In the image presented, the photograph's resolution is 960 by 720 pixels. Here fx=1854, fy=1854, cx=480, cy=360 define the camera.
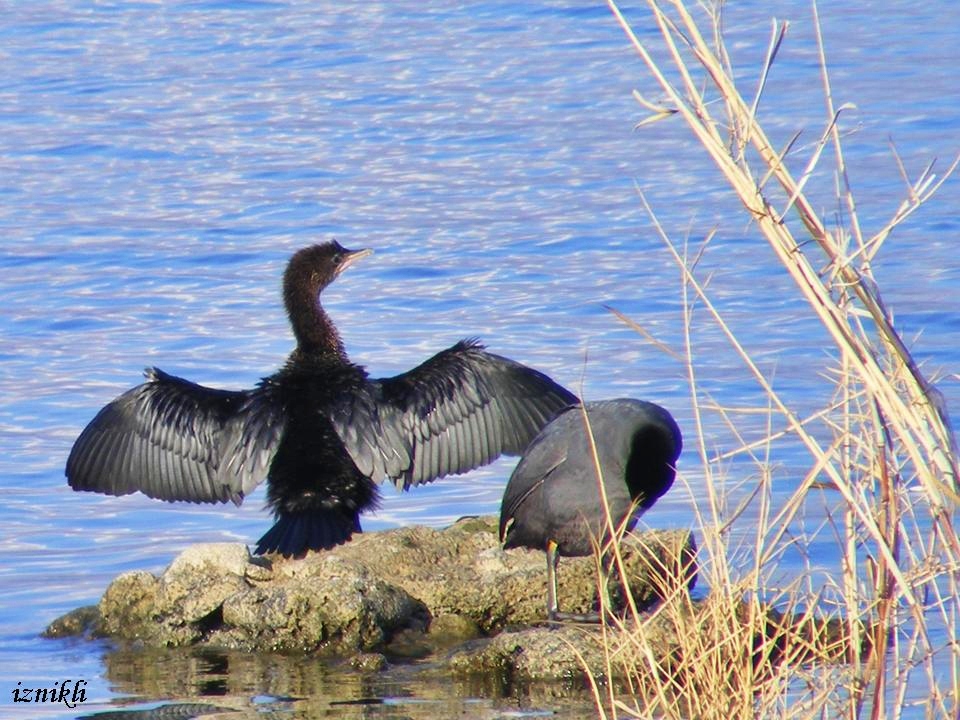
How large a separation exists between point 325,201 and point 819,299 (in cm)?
1285

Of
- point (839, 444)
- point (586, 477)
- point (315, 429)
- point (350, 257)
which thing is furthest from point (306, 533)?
point (839, 444)

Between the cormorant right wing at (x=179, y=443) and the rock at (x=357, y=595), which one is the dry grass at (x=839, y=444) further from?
the cormorant right wing at (x=179, y=443)

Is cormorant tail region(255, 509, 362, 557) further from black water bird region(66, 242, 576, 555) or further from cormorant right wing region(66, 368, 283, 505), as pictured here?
cormorant right wing region(66, 368, 283, 505)

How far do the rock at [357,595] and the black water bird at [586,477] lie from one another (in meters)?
0.19

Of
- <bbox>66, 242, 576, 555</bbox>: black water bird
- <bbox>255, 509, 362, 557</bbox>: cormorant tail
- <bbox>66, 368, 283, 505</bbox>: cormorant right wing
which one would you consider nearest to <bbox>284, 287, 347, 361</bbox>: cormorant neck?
<bbox>66, 242, 576, 555</bbox>: black water bird

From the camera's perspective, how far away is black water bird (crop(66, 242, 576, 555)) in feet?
25.7

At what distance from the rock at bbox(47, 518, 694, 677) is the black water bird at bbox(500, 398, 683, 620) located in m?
0.19

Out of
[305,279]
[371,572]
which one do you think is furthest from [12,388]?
[371,572]

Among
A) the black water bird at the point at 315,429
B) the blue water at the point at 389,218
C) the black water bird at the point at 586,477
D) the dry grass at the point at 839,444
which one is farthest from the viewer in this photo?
the blue water at the point at 389,218

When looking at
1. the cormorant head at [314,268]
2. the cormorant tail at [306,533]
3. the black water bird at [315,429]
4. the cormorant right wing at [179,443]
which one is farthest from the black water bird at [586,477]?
the cormorant head at [314,268]

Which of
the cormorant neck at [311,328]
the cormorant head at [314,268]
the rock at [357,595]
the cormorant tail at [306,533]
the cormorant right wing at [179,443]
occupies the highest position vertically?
the cormorant head at [314,268]

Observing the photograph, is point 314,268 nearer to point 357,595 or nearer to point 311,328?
point 311,328

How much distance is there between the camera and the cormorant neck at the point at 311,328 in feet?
27.6

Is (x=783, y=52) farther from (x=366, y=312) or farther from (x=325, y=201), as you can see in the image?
(x=366, y=312)
